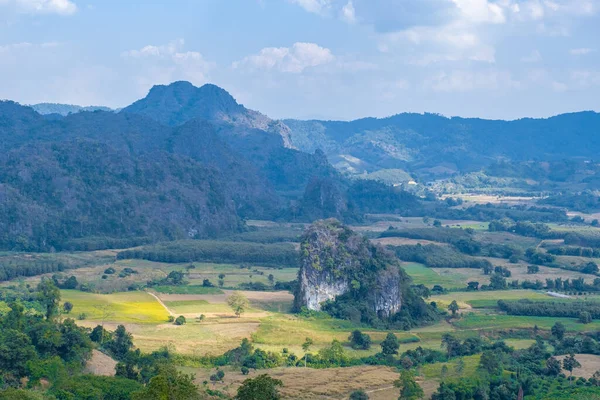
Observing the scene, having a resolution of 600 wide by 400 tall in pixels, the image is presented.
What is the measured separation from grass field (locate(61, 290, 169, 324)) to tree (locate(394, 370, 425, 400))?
24164 millimetres

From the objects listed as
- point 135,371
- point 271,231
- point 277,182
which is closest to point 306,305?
point 135,371

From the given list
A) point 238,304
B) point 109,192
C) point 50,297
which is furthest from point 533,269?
point 109,192

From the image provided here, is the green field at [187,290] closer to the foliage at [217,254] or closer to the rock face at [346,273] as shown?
the rock face at [346,273]

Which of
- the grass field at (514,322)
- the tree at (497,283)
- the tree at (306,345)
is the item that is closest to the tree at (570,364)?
the grass field at (514,322)

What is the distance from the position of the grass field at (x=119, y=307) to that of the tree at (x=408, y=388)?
24.2 metres

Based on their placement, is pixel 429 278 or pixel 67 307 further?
pixel 429 278

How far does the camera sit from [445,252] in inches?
4156

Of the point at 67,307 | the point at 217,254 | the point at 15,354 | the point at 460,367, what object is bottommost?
the point at 460,367

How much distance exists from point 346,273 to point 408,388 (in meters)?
27.5

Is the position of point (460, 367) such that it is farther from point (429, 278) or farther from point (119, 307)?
point (429, 278)

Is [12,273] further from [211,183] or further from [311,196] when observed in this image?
[311,196]

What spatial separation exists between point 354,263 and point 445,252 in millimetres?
33195

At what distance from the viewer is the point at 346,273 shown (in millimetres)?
74375

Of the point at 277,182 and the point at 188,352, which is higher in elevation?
the point at 277,182
